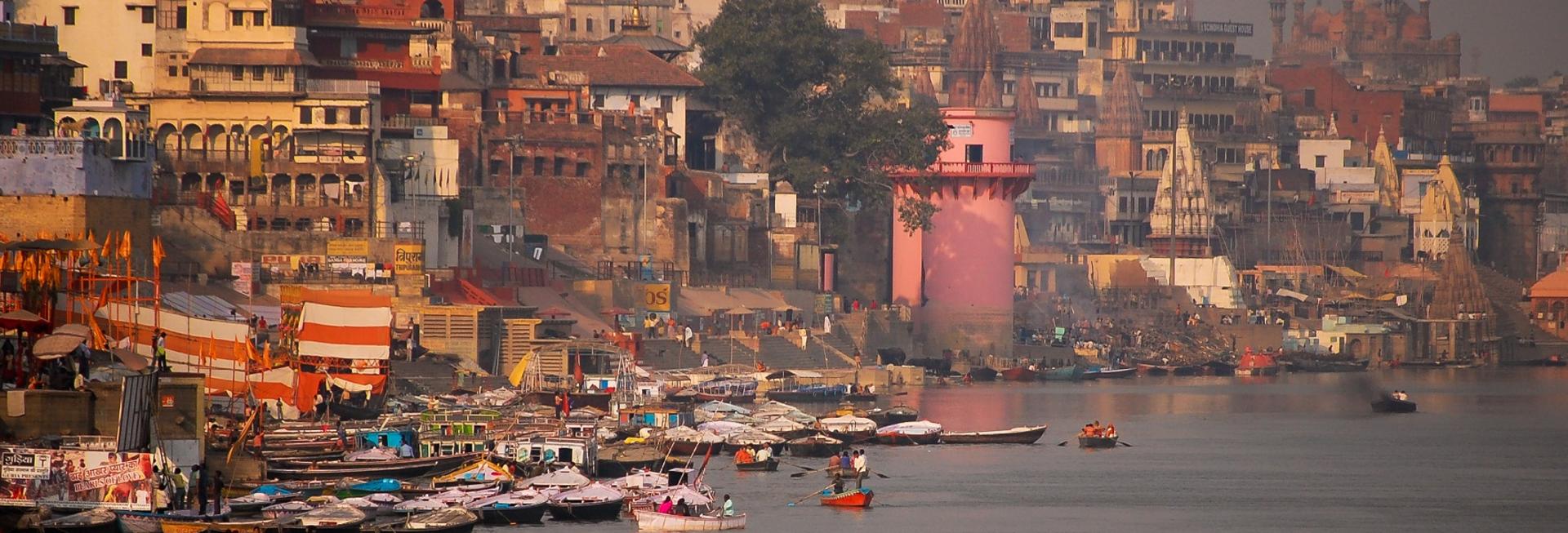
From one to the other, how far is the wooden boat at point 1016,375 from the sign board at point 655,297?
2160 centimetres

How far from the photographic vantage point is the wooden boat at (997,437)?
79188 millimetres

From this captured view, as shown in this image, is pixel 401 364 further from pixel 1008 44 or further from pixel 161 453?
pixel 1008 44

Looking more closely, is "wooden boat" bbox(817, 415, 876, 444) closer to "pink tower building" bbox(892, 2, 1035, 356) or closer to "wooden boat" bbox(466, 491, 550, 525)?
"wooden boat" bbox(466, 491, 550, 525)

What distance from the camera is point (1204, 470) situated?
76.8 m

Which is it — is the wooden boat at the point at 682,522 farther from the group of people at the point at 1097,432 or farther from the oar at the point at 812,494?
the group of people at the point at 1097,432

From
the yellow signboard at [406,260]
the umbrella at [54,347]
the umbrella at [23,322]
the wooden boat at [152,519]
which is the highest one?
the yellow signboard at [406,260]

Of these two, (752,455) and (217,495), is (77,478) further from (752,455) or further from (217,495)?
(752,455)

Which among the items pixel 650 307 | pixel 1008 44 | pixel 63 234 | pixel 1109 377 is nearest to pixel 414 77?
pixel 650 307

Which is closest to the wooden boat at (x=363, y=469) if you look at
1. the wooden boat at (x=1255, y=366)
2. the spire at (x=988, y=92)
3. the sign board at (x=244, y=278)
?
the sign board at (x=244, y=278)

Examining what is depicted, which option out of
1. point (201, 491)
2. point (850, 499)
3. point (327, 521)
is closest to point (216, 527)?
point (201, 491)

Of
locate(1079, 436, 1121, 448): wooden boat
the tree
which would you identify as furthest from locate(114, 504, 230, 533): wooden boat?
the tree

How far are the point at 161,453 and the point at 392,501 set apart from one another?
6569 mm

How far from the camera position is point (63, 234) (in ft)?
208

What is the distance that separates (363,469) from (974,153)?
195 feet
